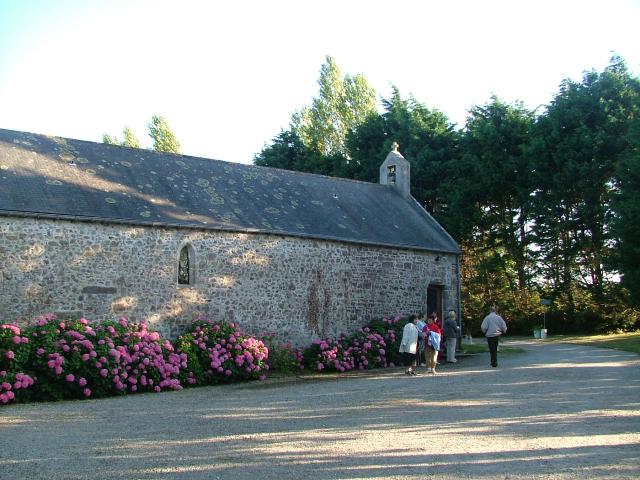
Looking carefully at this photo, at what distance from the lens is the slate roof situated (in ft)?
52.7

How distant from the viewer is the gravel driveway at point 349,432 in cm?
689

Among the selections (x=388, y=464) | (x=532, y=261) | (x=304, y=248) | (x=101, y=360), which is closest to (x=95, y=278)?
(x=101, y=360)

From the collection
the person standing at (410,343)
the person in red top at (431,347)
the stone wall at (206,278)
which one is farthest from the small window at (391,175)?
the person standing at (410,343)

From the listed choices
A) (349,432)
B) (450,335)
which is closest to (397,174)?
(450,335)

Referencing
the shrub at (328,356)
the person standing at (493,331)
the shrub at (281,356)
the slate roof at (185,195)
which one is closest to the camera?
the slate roof at (185,195)

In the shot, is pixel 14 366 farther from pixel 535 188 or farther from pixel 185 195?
pixel 535 188

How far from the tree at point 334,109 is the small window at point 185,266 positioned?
26583 mm

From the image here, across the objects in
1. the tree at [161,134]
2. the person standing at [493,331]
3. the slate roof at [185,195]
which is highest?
the tree at [161,134]

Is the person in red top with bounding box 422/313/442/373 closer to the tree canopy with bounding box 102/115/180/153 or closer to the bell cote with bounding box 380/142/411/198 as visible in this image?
the bell cote with bounding box 380/142/411/198

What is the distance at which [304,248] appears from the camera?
1905 cm

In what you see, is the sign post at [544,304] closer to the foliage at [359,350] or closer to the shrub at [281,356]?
the foliage at [359,350]

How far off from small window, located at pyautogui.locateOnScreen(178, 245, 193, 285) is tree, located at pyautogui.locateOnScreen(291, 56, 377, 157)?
26.6 m

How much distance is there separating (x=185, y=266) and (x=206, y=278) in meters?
0.62

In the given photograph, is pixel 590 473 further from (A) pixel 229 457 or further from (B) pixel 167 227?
(B) pixel 167 227
